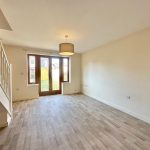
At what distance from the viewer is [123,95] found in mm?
3732

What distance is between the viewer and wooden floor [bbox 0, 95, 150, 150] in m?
2.00

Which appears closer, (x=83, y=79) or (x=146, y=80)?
(x=146, y=80)

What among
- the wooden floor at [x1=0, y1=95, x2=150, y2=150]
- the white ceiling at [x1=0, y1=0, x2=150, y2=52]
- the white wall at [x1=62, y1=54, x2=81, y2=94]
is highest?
the white ceiling at [x1=0, y1=0, x2=150, y2=52]

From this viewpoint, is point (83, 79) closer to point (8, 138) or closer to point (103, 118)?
point (103, 118)

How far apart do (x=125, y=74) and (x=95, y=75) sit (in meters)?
1.80

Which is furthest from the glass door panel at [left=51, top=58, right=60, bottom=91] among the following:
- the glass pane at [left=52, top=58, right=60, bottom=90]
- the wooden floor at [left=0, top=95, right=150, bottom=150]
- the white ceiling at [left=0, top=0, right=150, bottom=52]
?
the white ceiling at [left=0, top=0, right=150, bottom=52]

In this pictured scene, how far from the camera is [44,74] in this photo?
599cm

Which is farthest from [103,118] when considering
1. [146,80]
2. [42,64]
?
[42,64]

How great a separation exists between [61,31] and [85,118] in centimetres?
258

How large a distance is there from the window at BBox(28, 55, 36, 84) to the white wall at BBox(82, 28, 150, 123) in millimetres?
3017

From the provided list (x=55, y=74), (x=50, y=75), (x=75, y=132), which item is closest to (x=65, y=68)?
(x=55, y=74)

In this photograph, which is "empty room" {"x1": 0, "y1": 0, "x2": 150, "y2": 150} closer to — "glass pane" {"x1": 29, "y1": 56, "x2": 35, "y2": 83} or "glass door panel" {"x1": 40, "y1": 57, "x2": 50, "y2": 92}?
"glass pane" {"x1": 29, "y1": 56, "x2": 35, "y2": 83}

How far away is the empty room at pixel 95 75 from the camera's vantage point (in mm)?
2045

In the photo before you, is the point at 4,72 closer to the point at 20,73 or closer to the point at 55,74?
the point at 20,73
